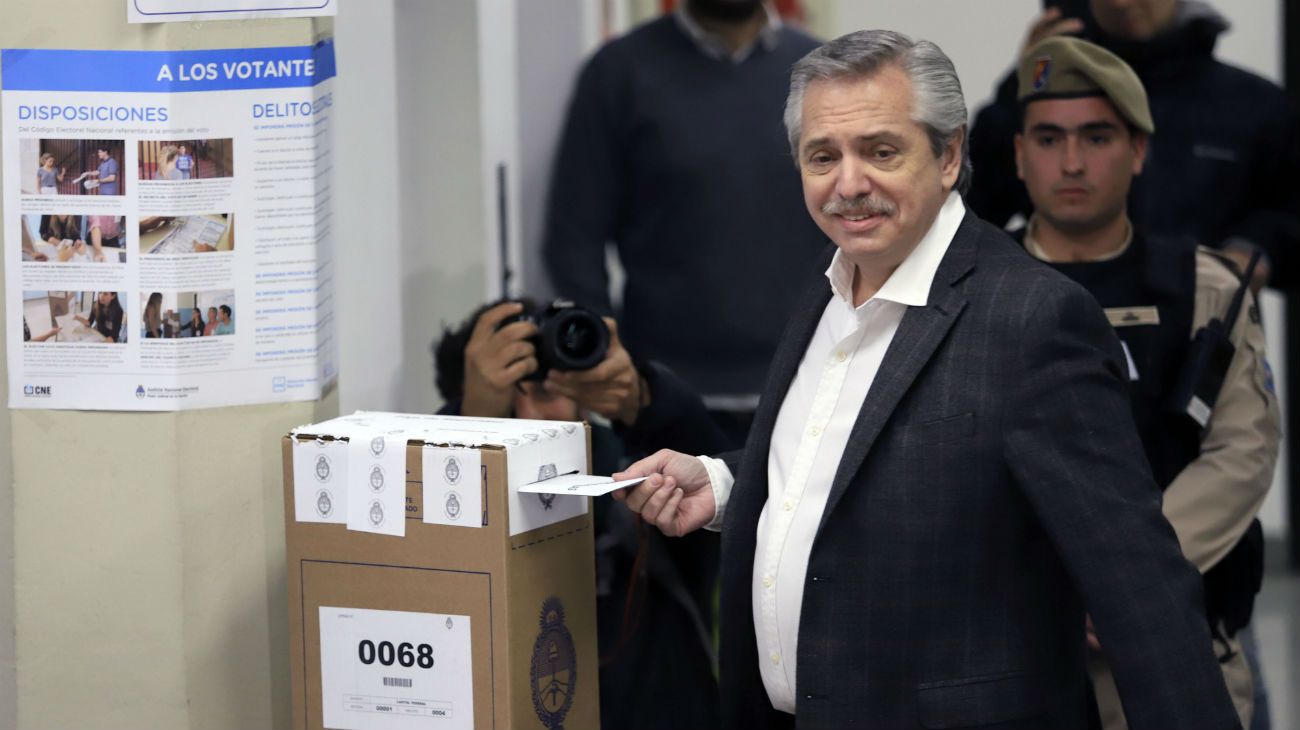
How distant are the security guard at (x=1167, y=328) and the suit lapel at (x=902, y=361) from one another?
738 millimetres

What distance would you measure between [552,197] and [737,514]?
2.00 meters

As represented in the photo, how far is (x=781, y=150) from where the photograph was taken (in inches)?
153

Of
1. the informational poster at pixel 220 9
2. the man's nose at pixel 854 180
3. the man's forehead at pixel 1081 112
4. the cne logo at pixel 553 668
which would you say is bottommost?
the cne logo at pixel 553 668

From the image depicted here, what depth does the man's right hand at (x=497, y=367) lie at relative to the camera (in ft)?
8.71

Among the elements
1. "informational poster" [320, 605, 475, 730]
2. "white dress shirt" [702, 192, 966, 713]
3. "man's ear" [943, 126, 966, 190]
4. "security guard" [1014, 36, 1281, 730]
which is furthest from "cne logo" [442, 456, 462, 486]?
"security guard" [1014, 36, 1281, 730]

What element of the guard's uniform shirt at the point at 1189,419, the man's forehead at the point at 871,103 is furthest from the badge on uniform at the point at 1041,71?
the man's forehead at the point at 871,103

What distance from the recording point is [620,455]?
2854 mm

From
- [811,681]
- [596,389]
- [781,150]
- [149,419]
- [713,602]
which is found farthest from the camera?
[781,150]

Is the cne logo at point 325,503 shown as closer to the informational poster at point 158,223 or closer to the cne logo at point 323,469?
the cne logo at point 323,469

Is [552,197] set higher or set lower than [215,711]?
higher

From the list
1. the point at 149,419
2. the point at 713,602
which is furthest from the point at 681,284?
the point at 149,419

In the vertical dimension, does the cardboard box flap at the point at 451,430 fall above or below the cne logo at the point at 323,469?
above

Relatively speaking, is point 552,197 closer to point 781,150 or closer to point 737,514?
point 781,150

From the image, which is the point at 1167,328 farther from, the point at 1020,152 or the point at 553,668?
the point at 553,668
